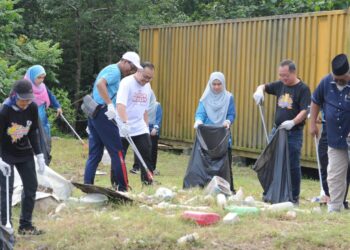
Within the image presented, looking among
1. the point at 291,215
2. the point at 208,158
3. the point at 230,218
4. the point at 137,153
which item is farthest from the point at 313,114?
Result: the point at 137,153

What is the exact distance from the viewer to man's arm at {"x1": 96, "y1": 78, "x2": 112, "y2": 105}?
307 inches

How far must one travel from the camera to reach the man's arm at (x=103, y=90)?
25.6 ft

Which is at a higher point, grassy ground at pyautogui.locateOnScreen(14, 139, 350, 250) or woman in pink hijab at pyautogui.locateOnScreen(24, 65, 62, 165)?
woman in pink hijab at pyautogui.locateOnScreen(24, 65, 62, 165)

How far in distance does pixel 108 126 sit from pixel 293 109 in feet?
7.23

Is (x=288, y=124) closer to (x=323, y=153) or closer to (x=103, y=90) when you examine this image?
(x=323, y=153)

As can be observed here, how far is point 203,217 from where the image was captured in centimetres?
582

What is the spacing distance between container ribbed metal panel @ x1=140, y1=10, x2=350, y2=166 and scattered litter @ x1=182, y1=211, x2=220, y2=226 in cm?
556

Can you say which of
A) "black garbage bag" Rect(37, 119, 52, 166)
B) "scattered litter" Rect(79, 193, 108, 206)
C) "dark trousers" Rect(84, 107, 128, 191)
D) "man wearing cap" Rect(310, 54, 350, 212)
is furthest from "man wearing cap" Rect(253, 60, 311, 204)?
"black garbage bag" Rect(37, 119, 52, 166)

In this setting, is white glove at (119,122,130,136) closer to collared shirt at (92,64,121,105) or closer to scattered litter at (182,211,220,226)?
collared shirt at (92,64,121,105)

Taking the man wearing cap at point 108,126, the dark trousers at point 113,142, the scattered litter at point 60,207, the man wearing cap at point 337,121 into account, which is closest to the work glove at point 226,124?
the man wearing cap at point 108,126

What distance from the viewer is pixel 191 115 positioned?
13.9m

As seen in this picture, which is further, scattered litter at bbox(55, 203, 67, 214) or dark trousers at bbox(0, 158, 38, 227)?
scattered litter at bbox(55, 203, 67, 214)

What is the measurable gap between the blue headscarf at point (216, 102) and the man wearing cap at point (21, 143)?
3312 millimetres

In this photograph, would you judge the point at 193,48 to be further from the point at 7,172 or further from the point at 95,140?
the point at 7,172
